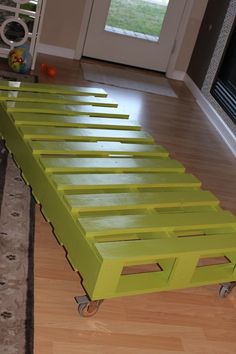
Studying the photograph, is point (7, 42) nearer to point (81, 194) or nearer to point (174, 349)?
point (81, 194)

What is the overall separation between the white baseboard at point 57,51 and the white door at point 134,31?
0.49 feet

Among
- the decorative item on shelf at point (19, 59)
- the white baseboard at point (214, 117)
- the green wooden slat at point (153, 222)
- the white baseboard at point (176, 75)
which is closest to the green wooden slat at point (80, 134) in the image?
the green wooden slat at point (153, 222)

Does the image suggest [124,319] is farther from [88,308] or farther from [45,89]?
[45,89]

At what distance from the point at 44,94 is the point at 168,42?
7.82 ft

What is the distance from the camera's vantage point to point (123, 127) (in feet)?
8.21

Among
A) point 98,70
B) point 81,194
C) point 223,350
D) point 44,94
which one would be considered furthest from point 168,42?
point 223,350

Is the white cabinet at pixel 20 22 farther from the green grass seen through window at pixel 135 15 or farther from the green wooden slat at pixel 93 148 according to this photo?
the green wooden slat at pixel 93 148

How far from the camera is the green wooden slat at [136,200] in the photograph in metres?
1.75

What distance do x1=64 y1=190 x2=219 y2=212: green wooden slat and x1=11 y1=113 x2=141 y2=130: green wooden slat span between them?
597 mm

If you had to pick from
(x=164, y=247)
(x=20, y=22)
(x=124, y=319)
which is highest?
(x=20, y=22)

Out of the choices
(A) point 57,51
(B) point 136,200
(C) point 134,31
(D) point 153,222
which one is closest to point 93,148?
(B) point 136,200

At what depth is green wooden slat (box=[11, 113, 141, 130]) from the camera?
2285 mm

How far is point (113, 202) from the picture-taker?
1.80 metres

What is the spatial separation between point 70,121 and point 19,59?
153cm
